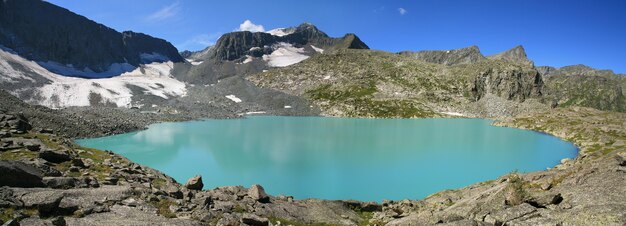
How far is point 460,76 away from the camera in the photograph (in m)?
190

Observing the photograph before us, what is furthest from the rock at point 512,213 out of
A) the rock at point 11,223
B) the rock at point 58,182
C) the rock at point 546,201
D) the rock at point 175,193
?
the rock at point 58,182

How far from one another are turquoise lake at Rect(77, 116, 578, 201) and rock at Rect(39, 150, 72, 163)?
13590 millimetres

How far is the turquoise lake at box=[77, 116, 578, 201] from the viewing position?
35.5 meters

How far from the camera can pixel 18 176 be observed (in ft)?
49.0

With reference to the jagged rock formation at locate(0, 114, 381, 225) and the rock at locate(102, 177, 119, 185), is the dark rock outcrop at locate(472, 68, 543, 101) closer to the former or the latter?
the jagged rock formation at locate(0, 114, 381, 225)

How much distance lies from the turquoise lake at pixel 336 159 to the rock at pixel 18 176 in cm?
1932

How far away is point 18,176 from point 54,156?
8258 millimetres

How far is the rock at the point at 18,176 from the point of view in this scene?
47.8 feet

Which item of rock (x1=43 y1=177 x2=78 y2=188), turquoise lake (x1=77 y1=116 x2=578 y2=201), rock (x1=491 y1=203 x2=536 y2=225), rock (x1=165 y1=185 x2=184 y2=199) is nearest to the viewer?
rock (x1=491 y1=203 x2=536 y2=225)

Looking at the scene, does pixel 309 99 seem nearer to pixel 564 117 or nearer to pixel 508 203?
pixel 564 117

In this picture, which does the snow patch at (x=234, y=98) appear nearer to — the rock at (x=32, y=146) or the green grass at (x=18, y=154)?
the rock at (x=32, y=146)

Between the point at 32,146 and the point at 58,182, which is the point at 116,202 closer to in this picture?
the point at 58,182

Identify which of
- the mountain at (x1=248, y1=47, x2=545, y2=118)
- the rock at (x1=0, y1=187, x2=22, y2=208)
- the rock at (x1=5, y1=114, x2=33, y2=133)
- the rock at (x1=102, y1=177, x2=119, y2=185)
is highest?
the mountain at (x1=248, y1=47, x2=545, y2=118)

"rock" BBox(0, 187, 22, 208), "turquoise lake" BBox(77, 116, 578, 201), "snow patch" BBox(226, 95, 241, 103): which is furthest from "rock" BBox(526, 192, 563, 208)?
"snow patch" BBox(226, 95, 241, 103)
